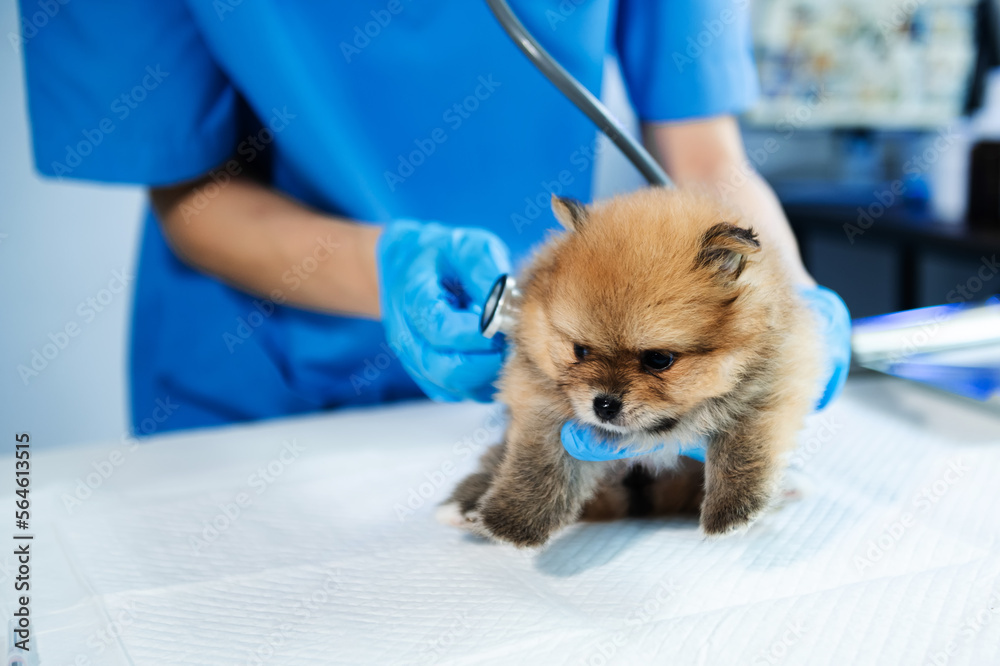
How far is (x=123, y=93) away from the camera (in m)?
1.30

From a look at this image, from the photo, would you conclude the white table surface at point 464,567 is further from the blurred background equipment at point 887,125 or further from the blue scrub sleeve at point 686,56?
the blurred background equipment at point 887,125

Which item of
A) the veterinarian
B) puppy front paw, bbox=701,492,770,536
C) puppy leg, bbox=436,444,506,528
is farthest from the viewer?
the veterinarian

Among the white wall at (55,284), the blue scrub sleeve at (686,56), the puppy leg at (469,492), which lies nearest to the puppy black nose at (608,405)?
the puppy leg at (469,492)

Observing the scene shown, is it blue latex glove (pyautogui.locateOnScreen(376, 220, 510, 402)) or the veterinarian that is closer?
blue latex glove (pyautogui.locateOnScreen(376, 220, 510, 402))

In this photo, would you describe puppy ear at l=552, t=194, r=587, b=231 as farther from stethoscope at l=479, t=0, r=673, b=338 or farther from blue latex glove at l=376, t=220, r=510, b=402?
blue latex glove at l=376, t=220, r=510, b=402

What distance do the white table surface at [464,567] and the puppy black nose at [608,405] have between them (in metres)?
0.19

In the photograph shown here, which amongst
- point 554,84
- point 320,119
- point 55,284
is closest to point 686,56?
point 554,84

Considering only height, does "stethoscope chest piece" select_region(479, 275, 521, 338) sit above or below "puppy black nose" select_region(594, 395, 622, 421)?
above

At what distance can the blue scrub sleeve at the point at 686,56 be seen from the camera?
1.49m

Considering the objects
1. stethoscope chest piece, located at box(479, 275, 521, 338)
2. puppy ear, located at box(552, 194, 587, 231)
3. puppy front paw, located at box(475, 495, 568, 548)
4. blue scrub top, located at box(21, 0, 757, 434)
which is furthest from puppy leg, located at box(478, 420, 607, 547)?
blue scrub top, located at box(21, 0, 757, 434)

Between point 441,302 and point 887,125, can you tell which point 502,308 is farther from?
point 887,125

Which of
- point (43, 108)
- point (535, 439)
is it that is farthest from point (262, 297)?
point (535, 439)

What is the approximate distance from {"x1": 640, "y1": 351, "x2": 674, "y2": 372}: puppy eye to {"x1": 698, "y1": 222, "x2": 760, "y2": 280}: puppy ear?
11cm

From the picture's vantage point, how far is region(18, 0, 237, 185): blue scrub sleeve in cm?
127
